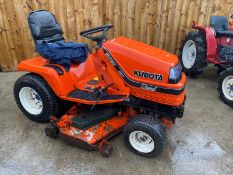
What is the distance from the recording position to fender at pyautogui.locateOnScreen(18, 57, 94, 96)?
3.10 m

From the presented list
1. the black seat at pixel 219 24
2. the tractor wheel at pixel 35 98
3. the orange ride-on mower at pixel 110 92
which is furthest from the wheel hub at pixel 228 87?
the tractor wheel at pixel 35 98

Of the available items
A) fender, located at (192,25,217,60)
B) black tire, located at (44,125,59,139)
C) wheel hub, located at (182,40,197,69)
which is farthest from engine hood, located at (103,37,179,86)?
wheel hub, located at (182,40,197,69)

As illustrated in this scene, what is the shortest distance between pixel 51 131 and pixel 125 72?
3.79 feet

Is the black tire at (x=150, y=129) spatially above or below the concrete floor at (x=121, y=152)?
above

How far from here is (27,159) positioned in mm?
2924

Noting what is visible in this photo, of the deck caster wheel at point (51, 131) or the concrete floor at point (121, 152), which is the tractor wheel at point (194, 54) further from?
the deck caster wheel at point (51, 131)

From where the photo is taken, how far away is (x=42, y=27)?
11.0ft

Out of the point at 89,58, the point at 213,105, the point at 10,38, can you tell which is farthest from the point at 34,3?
the point at 213,105

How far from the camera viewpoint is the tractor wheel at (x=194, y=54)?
4766 mm

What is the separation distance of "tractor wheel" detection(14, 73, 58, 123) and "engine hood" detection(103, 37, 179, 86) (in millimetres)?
948

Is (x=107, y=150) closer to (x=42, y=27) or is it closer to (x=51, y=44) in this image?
(x=51, y=44)

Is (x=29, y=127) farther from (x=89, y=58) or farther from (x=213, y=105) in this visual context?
(x=213, y=105)

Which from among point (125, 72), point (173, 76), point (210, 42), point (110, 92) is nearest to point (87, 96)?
point (110, 92)

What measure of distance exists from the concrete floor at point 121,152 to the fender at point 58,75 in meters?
0.67
